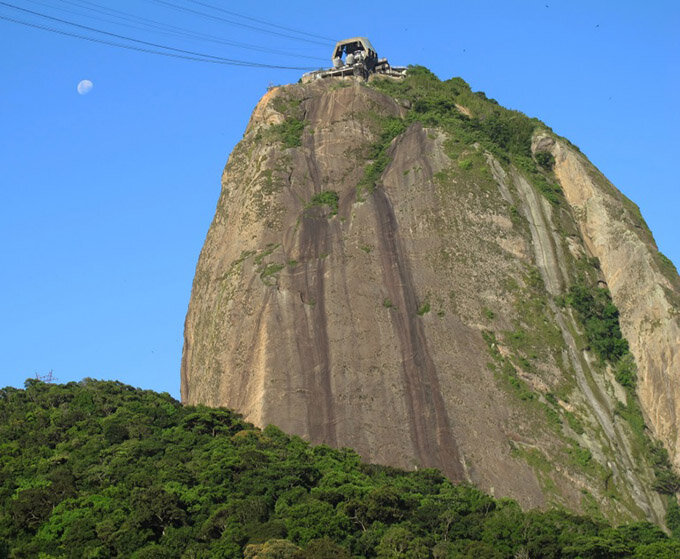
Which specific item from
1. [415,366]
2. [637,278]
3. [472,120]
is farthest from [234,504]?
[472,120]

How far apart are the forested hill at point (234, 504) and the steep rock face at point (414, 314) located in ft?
11.3

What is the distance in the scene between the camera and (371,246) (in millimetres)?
72625

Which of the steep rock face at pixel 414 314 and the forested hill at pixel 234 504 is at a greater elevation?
the steep rock face at pixel 414 314

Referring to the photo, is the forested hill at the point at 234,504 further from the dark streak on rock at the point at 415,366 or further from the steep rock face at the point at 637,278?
the steep rock face at the point at 637,278

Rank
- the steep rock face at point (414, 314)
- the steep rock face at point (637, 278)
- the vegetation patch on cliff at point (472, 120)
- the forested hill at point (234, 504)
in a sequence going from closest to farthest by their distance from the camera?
the forested hill at point (234, 504) → the steep rock face at point (414, 314) → the steep rock face at point (637, 278) → the vegetation patch on cliff at point (472, 120)

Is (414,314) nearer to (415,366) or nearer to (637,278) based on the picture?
(415,366)

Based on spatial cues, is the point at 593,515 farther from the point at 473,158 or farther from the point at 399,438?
the point at 473,158

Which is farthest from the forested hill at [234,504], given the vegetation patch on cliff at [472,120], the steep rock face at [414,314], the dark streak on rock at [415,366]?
the vegetation patch on cliff at [472,120]

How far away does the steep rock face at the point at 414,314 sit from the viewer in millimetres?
63656

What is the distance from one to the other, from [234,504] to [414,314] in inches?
721

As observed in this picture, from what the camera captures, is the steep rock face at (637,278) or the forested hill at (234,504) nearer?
the forested hill at (234,504)

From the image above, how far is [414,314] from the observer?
226ft

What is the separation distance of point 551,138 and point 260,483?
37.2m

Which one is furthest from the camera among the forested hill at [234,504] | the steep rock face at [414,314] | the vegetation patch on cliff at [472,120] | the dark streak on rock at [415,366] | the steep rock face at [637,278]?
the vegetation patch on cliff at [472,120]
